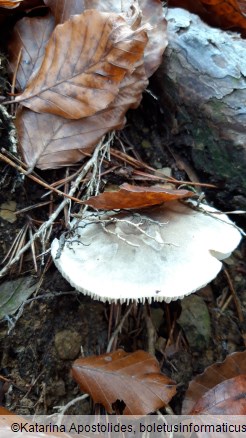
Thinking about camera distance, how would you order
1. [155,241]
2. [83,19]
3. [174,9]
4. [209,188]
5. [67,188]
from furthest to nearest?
[174,9], [209,188], [67,188], [83,19], [155,241]

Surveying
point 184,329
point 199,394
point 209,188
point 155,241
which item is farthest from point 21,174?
point 199,394

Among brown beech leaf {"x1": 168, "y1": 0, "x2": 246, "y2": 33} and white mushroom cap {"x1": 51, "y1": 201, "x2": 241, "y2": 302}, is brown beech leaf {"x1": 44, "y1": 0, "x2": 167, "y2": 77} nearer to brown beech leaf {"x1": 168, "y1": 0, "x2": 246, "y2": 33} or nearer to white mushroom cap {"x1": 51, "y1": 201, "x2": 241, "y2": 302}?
brown beech leaf {"x1": 168, "y1": 0, "x2": 246, "y2": 33}

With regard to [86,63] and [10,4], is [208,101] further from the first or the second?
[10,4]

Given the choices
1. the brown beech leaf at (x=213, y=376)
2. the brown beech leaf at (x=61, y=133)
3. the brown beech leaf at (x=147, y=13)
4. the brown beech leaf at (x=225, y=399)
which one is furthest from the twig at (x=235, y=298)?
the brown beech leaf at (x=147, y=13)

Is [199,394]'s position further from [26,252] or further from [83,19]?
[83,19]

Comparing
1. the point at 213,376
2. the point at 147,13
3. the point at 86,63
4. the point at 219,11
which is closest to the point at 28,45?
the point at 86,63

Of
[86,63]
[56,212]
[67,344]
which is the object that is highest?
[86,63]

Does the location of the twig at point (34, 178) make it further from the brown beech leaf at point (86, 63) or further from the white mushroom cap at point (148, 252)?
the brown beech leaf at point (86, 63)
